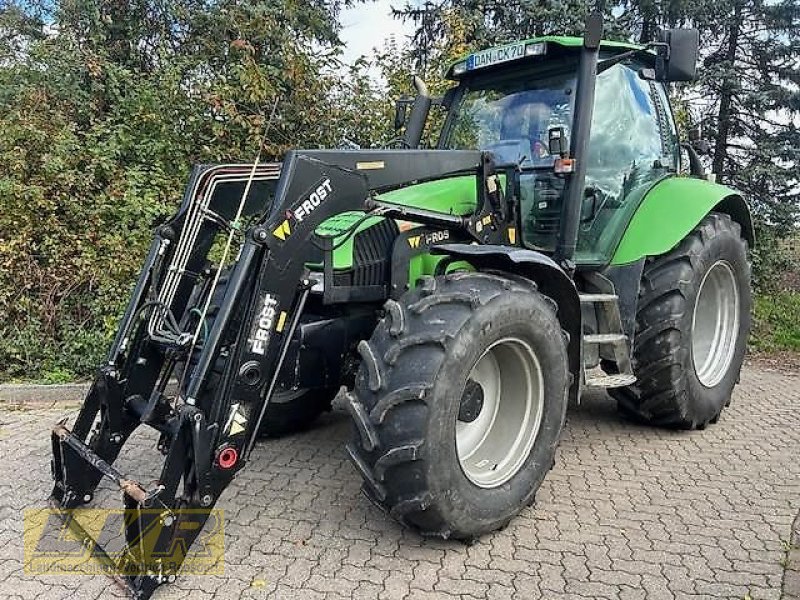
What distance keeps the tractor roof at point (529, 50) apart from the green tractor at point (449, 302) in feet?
0.06

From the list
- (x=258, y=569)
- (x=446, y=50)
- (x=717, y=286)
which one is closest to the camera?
(x=258, y=569)

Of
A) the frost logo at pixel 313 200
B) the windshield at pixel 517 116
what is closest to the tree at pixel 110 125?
the windshield at pixel 517 116

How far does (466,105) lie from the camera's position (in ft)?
16.4

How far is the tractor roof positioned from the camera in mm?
4344

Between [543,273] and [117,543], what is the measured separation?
242cm

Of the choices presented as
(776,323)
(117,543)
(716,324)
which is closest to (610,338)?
(716,324)

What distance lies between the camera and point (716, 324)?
17.8ft

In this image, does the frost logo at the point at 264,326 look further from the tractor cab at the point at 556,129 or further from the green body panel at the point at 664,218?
the green body panel at the point at 664,218

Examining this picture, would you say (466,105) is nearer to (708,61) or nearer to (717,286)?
(717,286)

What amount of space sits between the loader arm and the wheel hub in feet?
2.83

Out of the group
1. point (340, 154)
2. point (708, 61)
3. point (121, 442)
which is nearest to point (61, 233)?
point (121, 442)

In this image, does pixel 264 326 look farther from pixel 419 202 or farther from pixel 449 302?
pixel 419 202

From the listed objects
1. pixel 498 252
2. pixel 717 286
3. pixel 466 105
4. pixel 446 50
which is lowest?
pixel 717 286

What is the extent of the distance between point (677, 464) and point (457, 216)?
6.67 feet
